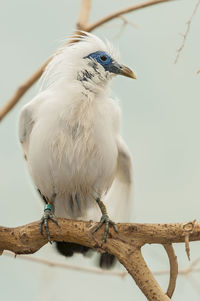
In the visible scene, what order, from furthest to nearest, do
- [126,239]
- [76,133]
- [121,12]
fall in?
[121,12]
[76,133]
[126,239]

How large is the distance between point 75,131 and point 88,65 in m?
0.27

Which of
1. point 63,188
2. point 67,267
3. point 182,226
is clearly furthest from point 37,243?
point 182,226

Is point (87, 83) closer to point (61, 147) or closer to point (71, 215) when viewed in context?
point (61, 147)

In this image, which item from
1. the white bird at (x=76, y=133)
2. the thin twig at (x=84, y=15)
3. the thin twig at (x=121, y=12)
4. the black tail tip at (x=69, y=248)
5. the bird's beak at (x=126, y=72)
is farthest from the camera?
the thin twig at (x=84, y=15)

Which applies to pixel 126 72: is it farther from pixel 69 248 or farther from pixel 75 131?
pixel 69 248

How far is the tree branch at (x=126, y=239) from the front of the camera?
161 centimetres

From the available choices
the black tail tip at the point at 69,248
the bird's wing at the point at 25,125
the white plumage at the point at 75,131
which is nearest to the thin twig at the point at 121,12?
the white plumage at the point at 75,131

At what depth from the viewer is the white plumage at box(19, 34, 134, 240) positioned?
190 cm

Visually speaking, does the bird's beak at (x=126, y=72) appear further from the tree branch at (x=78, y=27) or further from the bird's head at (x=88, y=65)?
the tree branch at (x=78, y=27)

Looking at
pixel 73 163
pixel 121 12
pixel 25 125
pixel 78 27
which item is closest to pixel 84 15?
pixel 78 27

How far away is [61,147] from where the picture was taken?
190 centimetres

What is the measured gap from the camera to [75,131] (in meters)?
1.90

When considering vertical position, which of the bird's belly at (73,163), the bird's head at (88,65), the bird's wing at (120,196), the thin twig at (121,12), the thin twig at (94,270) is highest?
the thin twig at (121,12)

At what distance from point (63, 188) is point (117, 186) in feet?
0.85
